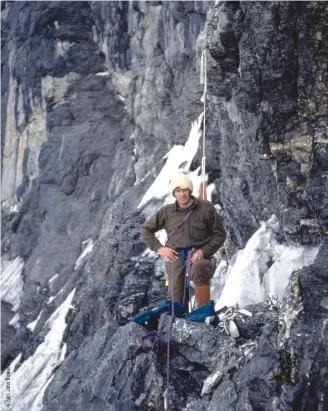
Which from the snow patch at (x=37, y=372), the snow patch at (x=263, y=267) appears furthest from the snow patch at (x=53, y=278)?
the snow patch at (x=263, y=267)

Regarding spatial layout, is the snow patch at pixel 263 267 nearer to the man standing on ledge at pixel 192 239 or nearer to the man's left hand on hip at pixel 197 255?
the man standing on ledge at pixel 192 239

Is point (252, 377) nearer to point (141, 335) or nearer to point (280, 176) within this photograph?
point (141, 335)

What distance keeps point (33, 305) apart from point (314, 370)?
27.7 metres

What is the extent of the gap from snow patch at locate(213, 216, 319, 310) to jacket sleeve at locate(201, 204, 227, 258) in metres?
1.50

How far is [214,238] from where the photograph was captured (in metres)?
8.26

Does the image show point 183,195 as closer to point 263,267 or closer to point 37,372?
point 263,267

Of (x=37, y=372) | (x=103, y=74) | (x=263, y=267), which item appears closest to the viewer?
(x=263, y=267)

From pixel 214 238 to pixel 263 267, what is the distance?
2.21 metres

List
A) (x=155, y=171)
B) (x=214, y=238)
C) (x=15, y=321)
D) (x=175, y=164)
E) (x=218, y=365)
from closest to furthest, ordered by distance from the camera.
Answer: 1. (x=218, y=365)
2. (x=214, y=238)
3. (x=175, y=164)
4. (x=155, y=171)
5. (x=15, y=321)

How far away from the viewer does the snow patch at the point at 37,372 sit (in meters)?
14.5

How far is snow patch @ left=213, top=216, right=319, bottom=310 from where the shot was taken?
952 cm

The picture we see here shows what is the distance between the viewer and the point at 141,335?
7719mm

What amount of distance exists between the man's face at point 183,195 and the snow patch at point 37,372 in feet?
23.3

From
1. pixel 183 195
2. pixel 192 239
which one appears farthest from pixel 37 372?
pixel 183 195
